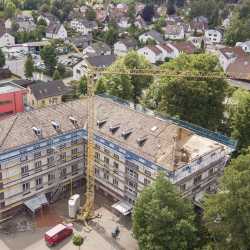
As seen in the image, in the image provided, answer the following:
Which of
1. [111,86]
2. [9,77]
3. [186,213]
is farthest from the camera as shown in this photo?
[9,77]

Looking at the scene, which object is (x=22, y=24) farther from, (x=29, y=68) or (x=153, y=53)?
(x=153, y=53)

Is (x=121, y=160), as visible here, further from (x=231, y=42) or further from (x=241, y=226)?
(x=231, y=42)

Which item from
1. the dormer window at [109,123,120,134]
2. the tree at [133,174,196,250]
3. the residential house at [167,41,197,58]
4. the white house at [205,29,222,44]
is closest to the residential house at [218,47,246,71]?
the residential house at [167,41,197,58]

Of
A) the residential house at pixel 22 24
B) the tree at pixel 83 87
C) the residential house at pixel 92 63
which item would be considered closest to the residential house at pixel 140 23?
the residential house at pixel 22 24

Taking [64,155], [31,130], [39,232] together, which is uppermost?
[31,130]

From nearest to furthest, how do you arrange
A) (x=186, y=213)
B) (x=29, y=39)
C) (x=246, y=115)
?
1. (x=186, y=213)
2. (x=246, y=115)
3. (x=29, y=39)

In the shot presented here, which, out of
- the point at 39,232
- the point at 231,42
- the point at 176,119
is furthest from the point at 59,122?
the point at 231,42

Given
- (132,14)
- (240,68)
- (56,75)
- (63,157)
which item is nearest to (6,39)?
(56,75)

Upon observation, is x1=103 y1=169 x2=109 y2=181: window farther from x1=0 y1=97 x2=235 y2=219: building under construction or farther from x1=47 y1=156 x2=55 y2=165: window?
x1=47 y1=156 x2=55 y2=165: window
